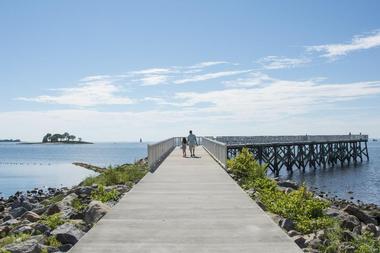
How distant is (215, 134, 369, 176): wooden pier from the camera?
49.2m

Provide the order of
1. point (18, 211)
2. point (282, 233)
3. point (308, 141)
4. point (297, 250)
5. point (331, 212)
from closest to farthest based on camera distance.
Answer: point (297, 250) → point (282, 233) → point (331, 212) → point (18, 211) → point (308, 141)

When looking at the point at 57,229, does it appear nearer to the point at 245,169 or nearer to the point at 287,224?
the point at 287,224

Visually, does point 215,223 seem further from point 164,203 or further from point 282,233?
point 164,203

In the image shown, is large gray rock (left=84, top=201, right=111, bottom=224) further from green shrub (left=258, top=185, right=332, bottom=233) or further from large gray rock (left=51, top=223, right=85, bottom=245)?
green shrub (left=258, top=185, right=332, bottom=233)

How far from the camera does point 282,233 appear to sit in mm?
7727

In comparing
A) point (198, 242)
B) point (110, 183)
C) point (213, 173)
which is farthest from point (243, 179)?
point (198, 242)

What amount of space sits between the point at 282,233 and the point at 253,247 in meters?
0.97

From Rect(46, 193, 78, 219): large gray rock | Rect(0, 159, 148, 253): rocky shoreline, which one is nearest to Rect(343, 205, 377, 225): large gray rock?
Rect(0, 159, 148, 253): rocky shoreline

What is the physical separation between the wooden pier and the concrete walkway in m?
29.5

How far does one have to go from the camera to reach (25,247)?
768 centimetres

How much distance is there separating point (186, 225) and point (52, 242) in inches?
86.8

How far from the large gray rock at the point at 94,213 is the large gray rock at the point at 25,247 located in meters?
1.96

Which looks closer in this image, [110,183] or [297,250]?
[297,250]

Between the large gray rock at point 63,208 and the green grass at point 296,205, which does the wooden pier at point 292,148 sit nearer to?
the green grass at point 296,205
